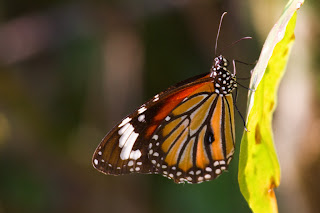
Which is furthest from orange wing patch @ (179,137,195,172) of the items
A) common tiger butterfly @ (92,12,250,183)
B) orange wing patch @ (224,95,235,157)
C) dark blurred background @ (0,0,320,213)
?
dark blurred background @ (0,0,320,213)

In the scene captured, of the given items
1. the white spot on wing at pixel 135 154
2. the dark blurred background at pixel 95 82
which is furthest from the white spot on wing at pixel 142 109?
the dark blurred background at pixel 95 82

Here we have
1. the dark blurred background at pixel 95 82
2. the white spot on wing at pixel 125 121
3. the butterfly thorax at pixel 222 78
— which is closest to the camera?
the white spot on wing at pixel 125 121

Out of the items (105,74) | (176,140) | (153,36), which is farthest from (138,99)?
(176,140)

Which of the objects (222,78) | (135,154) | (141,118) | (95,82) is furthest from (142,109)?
(95,82)

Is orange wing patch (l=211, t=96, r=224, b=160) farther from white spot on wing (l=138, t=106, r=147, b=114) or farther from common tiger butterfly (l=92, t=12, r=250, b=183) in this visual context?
white spot on wing (l=138, t=106, r=147, b=114)

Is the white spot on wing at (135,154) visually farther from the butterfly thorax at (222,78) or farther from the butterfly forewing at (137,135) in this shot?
the butterfly thorax at (222,78)

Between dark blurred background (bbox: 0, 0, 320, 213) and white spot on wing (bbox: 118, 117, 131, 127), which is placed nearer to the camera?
white spot on wing (bbox: 118, 117, 131, 127)

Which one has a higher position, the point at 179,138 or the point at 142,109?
the point at 142,109

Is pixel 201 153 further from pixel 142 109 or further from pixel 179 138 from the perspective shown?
pixel 142 109
